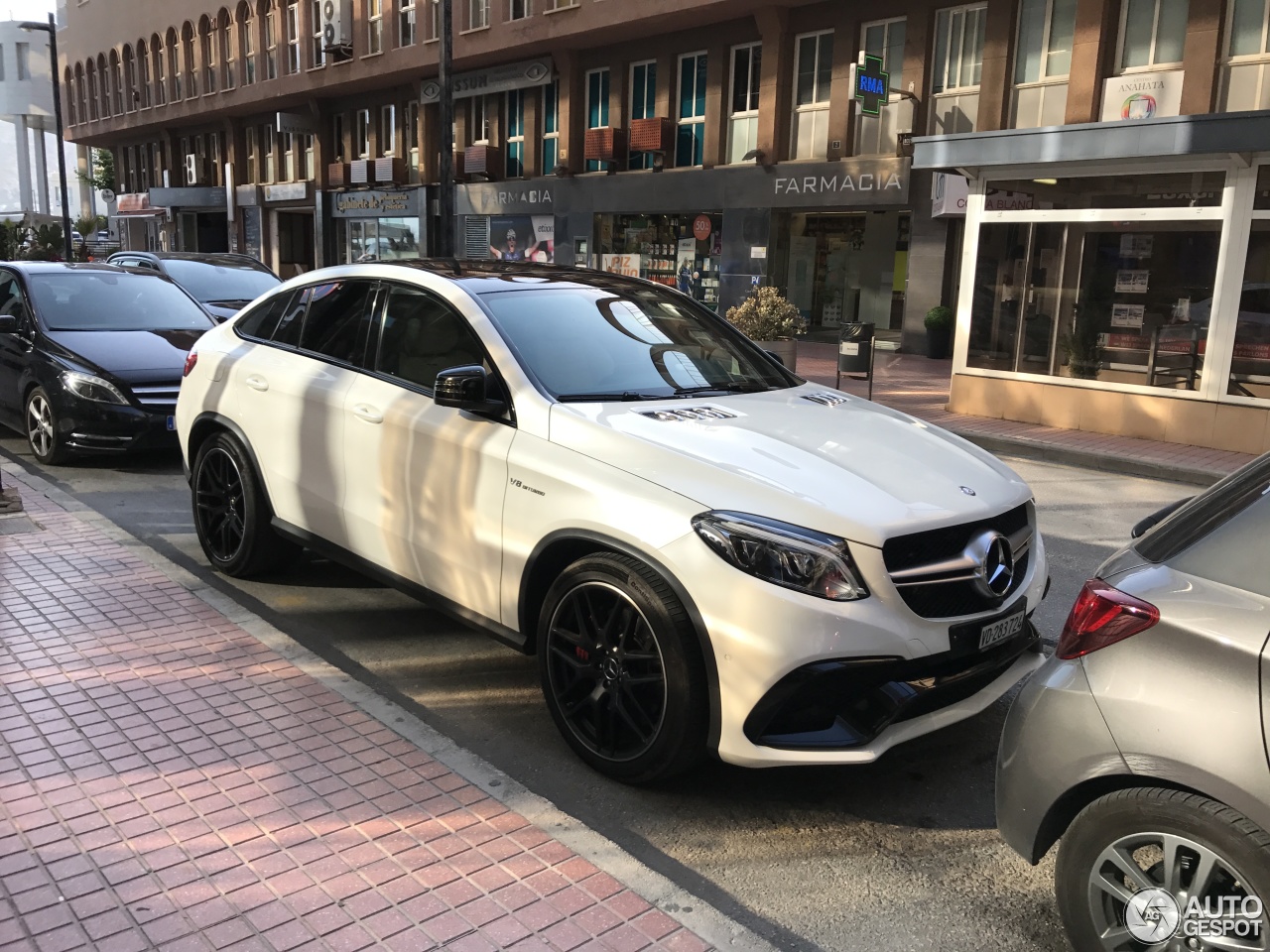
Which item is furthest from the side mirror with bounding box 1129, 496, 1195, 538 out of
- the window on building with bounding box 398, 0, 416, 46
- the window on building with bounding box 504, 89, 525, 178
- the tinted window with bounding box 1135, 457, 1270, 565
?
the window on building with bounding box 398, 0, 416, 46

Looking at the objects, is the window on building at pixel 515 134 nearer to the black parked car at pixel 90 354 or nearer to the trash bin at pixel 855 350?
the trash bin at pixel 855 350

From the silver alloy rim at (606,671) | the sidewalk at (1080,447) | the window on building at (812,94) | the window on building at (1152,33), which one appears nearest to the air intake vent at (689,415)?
the silver alloy rim at (606,671)

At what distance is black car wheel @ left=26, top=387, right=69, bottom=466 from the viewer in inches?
333

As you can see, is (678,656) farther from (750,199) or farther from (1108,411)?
(750,199)

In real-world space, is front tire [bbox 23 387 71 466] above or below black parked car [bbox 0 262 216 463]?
below

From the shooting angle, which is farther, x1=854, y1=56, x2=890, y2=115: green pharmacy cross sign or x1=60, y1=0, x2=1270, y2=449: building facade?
x1=854, y1=56, x2=890, y2=115: green pharmacy cross sign

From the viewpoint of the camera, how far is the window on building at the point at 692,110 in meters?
25.2

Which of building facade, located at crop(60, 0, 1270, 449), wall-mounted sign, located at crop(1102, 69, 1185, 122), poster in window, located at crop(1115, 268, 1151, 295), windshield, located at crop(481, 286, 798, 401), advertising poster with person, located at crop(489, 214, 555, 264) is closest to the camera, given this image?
windshield, located at crop(481, 286, 798, 401)

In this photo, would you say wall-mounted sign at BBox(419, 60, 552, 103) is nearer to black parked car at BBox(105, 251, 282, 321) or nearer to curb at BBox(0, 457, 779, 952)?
black parked car at BBox(105, 251, 282, 321)

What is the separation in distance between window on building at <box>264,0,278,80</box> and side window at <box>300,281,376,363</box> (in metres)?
37.0

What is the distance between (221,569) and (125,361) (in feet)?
11.9

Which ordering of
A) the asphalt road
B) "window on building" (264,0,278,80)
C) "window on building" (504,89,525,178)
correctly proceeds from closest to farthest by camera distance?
the asphalt road
"window on building" (504,89,525,178)
"window on building" (264,0,278,80)

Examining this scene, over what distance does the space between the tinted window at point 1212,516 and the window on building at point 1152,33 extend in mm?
17696

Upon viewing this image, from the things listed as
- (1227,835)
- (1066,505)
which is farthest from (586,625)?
(1066,505)
